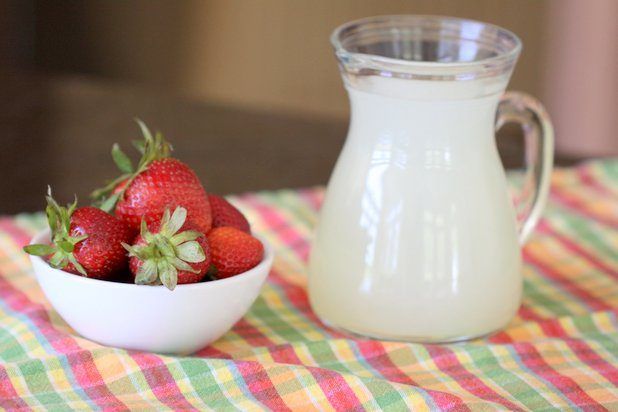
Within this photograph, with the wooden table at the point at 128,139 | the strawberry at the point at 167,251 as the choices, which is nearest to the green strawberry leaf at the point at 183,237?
the strawberry at the point at 167,251

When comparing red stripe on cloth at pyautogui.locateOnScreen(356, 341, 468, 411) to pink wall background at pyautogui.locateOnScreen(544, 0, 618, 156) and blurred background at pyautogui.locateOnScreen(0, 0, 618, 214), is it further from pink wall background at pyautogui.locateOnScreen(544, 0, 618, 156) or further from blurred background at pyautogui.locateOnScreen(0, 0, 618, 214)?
pink wall background at pyautogui.locateOnScreen(544, 0, 618, 156)

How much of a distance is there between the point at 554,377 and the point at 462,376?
0.07 m

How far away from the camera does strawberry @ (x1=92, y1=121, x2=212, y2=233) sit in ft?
2.46

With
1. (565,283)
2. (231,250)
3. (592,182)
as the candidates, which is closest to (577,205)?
(592,182)

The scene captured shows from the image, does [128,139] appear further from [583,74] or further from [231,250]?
[583,74]

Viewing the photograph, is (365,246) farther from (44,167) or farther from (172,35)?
(172,35)

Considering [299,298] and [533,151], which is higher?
[533,151]

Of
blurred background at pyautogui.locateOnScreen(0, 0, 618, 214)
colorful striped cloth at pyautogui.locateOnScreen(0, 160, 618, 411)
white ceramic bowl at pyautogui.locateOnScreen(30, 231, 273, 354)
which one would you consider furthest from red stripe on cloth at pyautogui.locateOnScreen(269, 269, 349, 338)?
blurred background at pyautogui.locateOnScreen(0, 0, 618, 214)

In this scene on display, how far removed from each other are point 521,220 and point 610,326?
0.11 meters

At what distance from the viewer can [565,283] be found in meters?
1.02

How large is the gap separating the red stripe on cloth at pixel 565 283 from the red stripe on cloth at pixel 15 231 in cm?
49

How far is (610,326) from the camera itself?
2.95 feet

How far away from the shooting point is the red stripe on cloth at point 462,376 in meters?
0.74

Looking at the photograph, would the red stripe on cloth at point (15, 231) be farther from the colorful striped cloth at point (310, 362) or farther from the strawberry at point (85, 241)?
the strawberry at point (85, 241)
